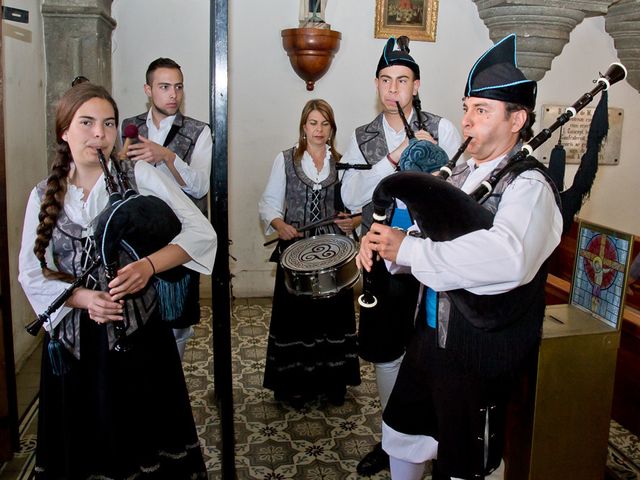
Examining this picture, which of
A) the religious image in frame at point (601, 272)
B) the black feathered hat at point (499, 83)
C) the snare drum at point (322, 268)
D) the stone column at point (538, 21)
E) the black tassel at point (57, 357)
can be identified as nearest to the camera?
the black feathered hat at point (499, 83)

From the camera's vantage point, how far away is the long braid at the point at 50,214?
2.04 meters

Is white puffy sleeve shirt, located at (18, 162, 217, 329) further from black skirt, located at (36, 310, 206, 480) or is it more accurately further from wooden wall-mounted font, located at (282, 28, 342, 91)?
wooden wall-mounted font, located at (282, 28, 342, 91)

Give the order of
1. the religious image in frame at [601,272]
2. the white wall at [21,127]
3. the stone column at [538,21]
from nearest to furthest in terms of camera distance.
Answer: the religious image in frame at [601,272]
the white wall at [21,127]
the stone column at [538,21]

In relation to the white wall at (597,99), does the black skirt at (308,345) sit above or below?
below

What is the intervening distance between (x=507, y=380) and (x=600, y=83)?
991 mm

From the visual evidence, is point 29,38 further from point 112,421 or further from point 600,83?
point 600,83

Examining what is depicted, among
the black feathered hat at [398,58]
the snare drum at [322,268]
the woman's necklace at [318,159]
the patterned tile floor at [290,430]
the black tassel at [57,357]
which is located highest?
the black feathered hat at [398,58]

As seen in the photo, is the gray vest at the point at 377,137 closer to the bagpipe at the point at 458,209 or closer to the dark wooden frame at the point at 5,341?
the bagpipe at the point at 458,209

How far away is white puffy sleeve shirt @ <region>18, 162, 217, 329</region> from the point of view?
6.82 ft

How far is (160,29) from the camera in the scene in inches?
194

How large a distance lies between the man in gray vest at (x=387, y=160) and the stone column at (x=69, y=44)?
2376 millimetres

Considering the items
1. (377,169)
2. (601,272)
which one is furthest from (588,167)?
(377,169)

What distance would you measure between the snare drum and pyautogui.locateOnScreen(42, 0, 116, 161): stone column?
2382 mm

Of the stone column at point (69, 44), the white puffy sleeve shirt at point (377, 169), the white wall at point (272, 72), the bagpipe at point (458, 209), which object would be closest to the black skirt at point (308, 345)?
the white puffy sleeve shirt at point (377, 169)
